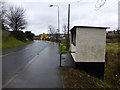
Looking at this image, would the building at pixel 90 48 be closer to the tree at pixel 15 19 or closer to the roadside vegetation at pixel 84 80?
the roadside vegetation at pixel 84 80

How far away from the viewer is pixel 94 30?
24.9 feet

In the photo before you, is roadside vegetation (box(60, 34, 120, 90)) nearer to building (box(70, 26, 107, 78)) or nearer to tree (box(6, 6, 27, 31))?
building (box(70, 26, 107, 78))

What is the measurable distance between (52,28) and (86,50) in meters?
54.6

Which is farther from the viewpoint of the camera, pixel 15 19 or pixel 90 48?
pixel 15 19

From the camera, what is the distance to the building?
755 centimetres

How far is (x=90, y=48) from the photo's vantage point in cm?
774

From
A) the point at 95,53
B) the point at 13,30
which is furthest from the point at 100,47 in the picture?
the point at 13,30

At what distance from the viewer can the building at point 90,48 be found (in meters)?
7.55

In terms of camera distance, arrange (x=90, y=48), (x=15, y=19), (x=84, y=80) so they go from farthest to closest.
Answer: (x=15, y=19) → (x=90, y=48) → (x=84, y=80)

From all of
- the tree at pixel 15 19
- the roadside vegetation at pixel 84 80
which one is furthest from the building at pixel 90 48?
the tree at pixel 15 19

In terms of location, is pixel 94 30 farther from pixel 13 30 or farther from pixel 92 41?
pixel 13 30

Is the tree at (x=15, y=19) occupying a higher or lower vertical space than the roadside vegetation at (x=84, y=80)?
higher

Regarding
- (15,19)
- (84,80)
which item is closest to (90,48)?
(84,80)

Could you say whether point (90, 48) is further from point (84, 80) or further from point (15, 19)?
point (15, 19)
